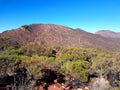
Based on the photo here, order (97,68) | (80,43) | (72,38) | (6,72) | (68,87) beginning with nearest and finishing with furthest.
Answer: (6,72) < (68,87) < (97,68) < (80,43) < (72,38)

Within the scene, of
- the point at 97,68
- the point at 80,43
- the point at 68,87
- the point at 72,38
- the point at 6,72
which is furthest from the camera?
the point at 72,38

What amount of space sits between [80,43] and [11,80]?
193ft

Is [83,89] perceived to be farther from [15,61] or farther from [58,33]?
[58,33]

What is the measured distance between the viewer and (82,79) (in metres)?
29.3

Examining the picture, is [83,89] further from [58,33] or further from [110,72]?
[58,33]

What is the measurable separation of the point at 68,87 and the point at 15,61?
896cm

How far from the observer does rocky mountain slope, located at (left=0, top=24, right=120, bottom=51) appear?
84.9 meters

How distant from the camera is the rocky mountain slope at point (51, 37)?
278ft

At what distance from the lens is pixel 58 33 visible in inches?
3799

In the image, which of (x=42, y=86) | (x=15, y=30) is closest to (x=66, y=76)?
(x=42, y=86)

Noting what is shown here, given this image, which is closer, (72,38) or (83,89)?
(83,89)

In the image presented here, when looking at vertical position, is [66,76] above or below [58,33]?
below

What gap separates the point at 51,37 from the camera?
89.8m

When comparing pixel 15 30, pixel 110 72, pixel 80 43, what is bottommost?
pixel 110 72
